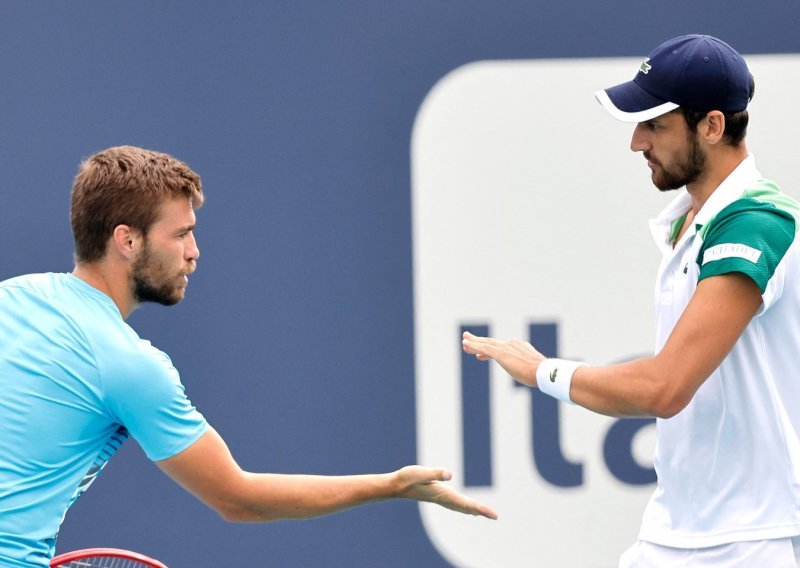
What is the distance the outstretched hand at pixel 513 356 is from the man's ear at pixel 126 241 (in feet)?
2.17

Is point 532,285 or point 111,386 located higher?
point 532,285

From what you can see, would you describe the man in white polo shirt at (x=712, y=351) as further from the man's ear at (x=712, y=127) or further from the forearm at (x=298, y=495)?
the forearm at (x=298, y=495)

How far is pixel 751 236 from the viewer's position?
7.53 ft

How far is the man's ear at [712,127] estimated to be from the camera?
8.13 ft

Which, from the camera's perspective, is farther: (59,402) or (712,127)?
(712,127)

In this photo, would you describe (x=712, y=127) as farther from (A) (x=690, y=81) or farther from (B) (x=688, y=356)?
(B) (x=688, y=356)

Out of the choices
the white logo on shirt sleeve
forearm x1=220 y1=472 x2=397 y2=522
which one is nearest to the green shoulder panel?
the white logo on shirt sleeve

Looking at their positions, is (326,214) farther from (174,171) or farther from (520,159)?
(174,171)

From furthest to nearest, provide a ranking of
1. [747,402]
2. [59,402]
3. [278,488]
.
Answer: [278,488] < [747,402] < [59,402]

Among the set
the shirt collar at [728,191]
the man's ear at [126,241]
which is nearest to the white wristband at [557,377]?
the shirt collar at [728,191]

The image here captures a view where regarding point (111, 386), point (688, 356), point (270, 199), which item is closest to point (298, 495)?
point (111, 386)

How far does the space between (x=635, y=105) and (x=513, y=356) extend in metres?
0.54

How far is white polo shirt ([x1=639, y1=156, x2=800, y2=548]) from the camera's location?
7.69 feet

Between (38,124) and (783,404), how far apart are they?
7.38ft
